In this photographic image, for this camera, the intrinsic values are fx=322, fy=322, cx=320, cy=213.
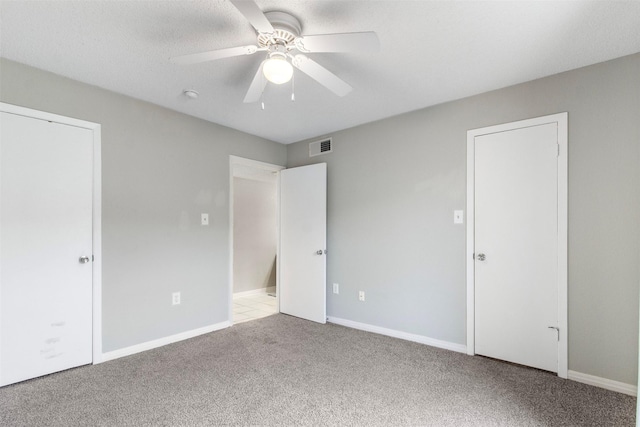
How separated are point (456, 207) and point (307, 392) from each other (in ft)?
6.65

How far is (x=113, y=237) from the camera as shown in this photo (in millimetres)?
2801

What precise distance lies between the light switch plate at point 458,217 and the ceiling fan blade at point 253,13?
224 centimetres

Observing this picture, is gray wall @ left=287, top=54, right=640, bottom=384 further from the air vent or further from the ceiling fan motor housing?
the ceiling fan motor housing

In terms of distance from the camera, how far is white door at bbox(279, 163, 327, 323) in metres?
3.92

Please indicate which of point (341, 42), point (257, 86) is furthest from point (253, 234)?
point (341, 42)

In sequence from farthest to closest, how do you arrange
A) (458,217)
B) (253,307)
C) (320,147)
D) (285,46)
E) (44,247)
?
(253,307), (320,147), (458,217), (44,247), (285,46)

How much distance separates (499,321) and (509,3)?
234cm

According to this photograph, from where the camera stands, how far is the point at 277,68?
1.79 m

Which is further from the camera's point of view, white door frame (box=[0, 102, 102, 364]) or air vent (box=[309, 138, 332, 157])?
air vent (box=[309, 138, 332, 157])

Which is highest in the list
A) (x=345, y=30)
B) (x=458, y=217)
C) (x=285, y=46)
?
(x=345, y=30)

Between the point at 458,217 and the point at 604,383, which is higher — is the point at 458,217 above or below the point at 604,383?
above

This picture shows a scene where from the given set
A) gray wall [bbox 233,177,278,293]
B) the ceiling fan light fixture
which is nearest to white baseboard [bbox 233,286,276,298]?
gray wall [bbox 233,177,278,293]

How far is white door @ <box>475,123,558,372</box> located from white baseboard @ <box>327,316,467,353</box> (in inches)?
8.3

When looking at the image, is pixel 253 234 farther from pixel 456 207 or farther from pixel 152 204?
pixel 456 207
